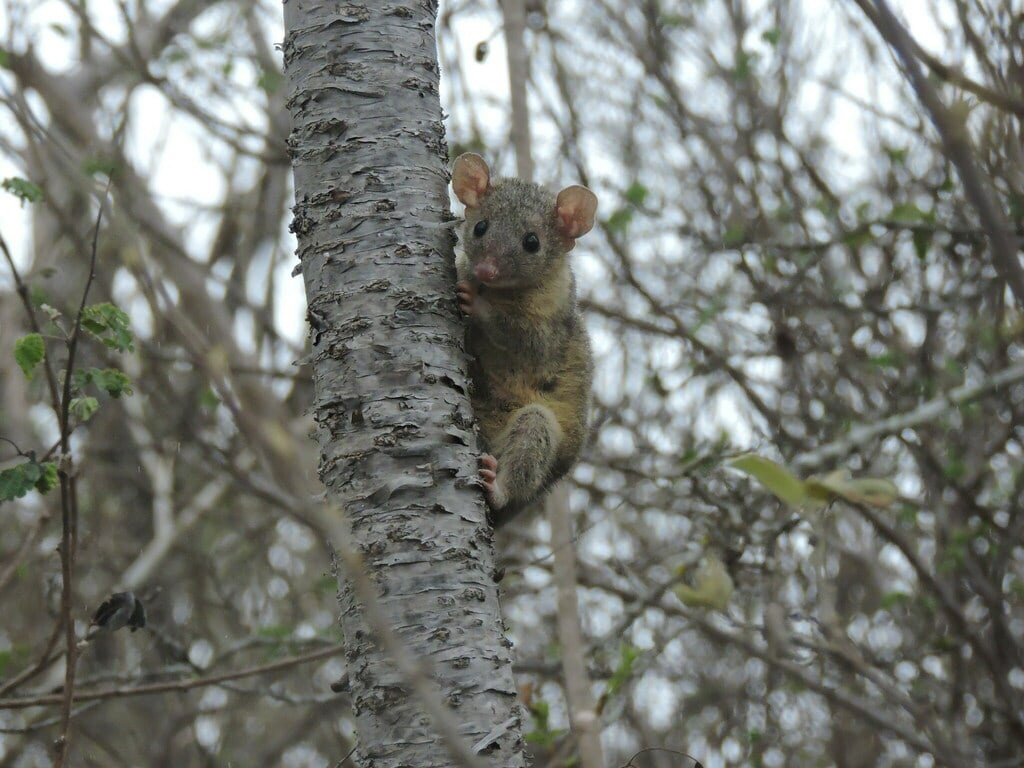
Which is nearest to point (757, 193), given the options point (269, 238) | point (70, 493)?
point (269, 238)

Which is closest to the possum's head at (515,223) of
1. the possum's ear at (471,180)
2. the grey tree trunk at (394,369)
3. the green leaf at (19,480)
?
the possum's ear at (471,180)

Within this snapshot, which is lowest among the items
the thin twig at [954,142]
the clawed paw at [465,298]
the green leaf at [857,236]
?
the thin twig at [954,142]

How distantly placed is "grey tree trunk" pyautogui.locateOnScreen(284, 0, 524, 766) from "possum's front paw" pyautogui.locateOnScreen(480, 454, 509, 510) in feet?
0.63

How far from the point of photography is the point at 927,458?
6.65 meters

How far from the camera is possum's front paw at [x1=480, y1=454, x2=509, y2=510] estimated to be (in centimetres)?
311

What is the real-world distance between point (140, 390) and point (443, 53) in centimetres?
329

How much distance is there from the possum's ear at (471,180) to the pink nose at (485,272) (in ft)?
1.60

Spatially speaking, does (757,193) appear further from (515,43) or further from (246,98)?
(246,98)

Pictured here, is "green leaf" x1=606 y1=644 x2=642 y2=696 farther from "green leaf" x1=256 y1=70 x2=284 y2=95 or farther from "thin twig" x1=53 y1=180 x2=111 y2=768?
"green leaf" x1=256 y1=70 x2=284 y2=95

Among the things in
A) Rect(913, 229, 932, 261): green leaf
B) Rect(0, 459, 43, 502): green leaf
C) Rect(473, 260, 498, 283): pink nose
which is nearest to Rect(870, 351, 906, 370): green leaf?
Rect(913, 229, 932, 261): green leaf

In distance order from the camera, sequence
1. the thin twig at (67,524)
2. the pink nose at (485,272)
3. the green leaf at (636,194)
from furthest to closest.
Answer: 1. the green leaf at (636,194)
2. the pink nose at (485,272)
3. the thin twig at (67,524)

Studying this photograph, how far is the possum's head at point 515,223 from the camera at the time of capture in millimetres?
4293

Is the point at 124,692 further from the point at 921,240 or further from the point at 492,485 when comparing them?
the point at 921,240

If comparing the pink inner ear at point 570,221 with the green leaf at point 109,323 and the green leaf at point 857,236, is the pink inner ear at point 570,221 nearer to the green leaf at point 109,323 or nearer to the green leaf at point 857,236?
the green leaf at point 109,323
